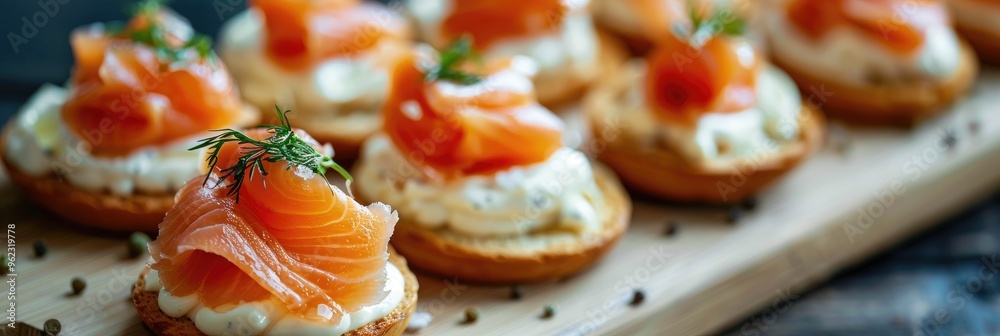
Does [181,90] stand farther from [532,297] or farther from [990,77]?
[990,77]

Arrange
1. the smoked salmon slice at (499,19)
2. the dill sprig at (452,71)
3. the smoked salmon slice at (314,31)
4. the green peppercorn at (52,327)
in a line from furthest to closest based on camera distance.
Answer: the smoked salmon slice at (499,19)
the smoked salmon slice at (314,31)
the dill sprig at (452,71)
the green peppercorn at (52,327)

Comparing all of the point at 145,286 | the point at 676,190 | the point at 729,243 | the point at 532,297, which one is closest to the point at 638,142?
the point at 676,190

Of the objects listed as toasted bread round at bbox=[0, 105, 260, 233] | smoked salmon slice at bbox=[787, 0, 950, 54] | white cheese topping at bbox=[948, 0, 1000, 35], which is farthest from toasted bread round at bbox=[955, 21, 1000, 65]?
toasted bread round at bbox=[0, 105, 260, 233]

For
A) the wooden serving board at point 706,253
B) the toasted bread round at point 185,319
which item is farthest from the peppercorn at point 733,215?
the toasted bread round at point 185,319

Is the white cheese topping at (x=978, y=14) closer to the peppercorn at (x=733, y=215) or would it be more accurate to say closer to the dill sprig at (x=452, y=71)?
the peppercorn at (x=733, y=215)

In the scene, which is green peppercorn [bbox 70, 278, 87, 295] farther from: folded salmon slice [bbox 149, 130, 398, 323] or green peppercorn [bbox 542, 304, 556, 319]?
green peppercorn [bbox 542, 304, 556, 319]

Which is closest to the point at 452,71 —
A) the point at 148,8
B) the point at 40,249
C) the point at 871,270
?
the point at 148,8
